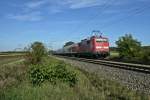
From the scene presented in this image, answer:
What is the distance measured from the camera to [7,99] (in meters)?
9.24

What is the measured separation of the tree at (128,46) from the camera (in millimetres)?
47750

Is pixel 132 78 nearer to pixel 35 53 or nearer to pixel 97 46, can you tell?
pixel 35 53

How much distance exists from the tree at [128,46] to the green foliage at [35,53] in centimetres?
1513

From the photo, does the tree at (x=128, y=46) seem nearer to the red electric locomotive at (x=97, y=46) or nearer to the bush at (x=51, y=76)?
A: the red electric locomotive at (x=97, y=46)

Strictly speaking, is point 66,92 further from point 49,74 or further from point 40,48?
point 40,48

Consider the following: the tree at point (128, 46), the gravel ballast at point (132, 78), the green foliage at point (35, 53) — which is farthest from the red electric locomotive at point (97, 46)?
the gravel ballast at point (132, 78)

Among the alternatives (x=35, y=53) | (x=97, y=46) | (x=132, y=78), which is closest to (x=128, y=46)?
(x=97, y=46)

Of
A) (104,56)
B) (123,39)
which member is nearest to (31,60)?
(104,56)

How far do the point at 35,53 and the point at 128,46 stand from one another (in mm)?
19104

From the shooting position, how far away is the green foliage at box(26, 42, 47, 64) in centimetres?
3422

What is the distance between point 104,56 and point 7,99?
40.5 m

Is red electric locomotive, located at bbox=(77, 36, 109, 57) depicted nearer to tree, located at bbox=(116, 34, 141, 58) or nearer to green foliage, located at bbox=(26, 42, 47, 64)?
tree, located at bbox=(116, 34, 141, 58)

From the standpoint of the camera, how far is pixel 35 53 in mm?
35500

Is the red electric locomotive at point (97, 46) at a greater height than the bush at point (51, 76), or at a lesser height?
greater
